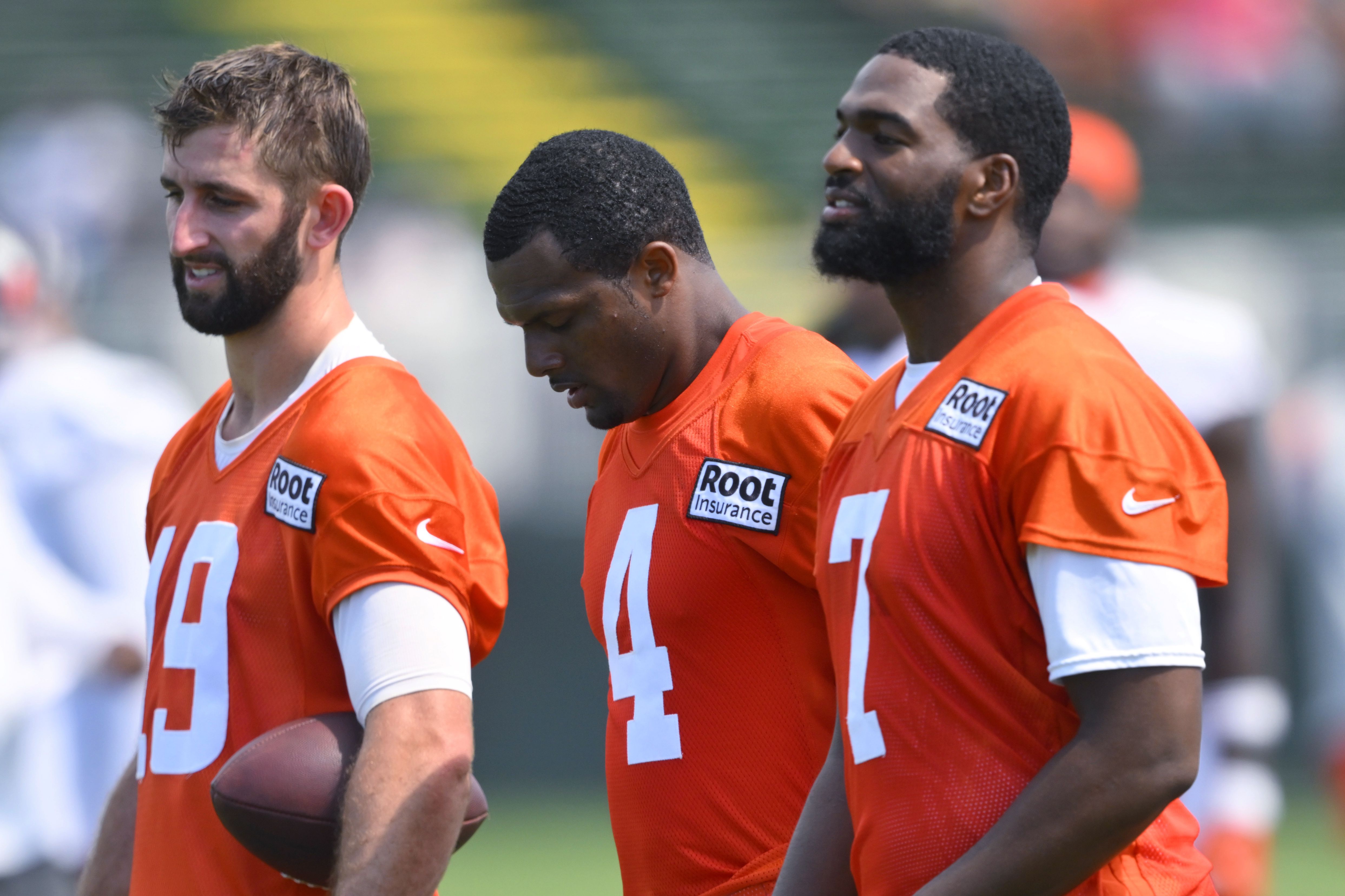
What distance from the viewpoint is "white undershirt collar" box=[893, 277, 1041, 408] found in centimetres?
239

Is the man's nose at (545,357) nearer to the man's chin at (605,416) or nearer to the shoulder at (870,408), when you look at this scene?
the man's chin at (605,416)

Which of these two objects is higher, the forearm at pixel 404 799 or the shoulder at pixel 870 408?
the shoulder at pixel 870 408

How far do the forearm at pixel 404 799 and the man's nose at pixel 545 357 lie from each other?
1.92 ft

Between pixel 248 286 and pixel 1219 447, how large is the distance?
9.16ft

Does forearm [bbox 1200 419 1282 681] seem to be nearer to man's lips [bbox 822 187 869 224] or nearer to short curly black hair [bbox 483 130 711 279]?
short curly black hair [bbox 483 130 711 279]

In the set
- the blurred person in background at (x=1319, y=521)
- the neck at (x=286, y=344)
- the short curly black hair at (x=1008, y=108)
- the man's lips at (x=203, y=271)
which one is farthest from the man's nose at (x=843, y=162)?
the blurred person in background at (x=1319, y=521)

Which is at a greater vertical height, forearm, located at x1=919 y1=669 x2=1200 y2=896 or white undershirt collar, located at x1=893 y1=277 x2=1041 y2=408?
white undershirt collar, located at x1=893 y1=277 x2=1041 y2=408

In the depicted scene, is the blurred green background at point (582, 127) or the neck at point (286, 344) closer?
the neck at point (286, 344)

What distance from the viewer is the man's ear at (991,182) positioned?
2.34 meters

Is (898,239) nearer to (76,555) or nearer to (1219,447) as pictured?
Answer: (1219,447)

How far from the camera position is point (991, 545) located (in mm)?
2150

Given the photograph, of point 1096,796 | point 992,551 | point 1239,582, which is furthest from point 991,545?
point 1239,582

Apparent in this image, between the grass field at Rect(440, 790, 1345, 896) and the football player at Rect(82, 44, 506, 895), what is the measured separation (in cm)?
521

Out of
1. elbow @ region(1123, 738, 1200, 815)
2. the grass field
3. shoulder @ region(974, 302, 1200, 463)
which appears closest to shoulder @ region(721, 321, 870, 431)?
shoulder @ region(974, 302, 1200, 463)
